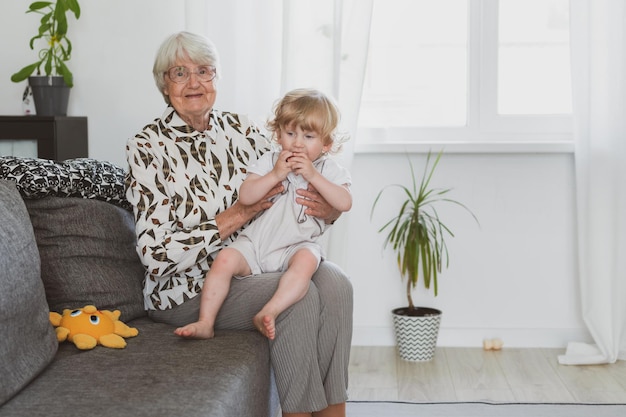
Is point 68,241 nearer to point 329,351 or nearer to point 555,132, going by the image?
point 329,351

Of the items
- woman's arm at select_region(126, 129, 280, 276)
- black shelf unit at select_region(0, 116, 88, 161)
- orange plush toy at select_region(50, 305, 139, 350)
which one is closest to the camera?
orange plush toy at select_region(50, 305, 139, 350)

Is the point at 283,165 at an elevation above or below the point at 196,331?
above

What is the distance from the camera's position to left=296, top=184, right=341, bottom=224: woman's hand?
2475 mm

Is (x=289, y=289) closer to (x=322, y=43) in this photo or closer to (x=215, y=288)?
(x=215, y=288)

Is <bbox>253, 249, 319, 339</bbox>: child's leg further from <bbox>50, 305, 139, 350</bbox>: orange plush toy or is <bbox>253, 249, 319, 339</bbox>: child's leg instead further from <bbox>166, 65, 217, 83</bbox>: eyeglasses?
<bbox>166, 65, 217, 83</bbox>: eyeglasses

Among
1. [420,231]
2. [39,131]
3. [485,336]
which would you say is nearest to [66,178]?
[39,131]

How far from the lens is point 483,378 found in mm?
3225

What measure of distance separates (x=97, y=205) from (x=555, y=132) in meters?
2.03

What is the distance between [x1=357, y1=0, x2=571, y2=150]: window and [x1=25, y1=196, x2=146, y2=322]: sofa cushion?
1.44 meters

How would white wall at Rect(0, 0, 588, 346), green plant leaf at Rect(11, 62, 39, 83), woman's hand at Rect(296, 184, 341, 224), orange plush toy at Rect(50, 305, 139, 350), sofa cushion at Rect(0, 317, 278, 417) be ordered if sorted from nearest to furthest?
sofa cushion at Rect(0, 317, 278, 417) → orange plush toy at Rect(50, 305, 139, 350) → woman's hand at Rect(296, 184, 341, 224) → green plant leaf at Rect(11, 62, 39, 83) → white wall at Rect(0, 0, 588, 346)

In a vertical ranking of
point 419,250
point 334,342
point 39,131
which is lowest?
point 334,342

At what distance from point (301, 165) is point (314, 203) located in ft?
0.49

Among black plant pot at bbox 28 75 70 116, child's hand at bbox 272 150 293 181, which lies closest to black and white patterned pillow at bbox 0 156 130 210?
child's hand at bbox 272 150 293 181

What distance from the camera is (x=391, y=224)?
3680 millimetres
